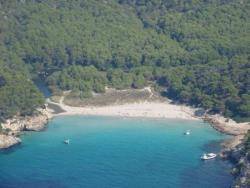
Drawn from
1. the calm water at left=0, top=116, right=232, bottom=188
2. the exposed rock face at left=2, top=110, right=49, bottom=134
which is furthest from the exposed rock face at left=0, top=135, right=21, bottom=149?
the exposed rock face at left=2, top=110, right=49, bottom=134

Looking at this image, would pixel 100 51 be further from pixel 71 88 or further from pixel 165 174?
pixel 165 174

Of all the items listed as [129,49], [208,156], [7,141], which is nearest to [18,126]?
[7,141]

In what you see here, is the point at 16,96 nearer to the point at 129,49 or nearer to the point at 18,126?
the point at 18,126

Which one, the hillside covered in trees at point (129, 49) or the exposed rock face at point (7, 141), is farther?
the hillside covered in trees at point (129, 49)

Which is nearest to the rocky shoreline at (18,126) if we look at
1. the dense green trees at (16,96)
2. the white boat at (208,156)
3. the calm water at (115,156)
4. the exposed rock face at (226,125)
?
the dense green trees at (16,96)

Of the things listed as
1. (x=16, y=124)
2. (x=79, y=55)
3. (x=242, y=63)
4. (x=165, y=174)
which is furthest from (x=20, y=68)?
(x=165, y=174)

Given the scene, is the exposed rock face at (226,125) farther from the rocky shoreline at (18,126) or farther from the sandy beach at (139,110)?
the rocky shoreline at (18,126)
